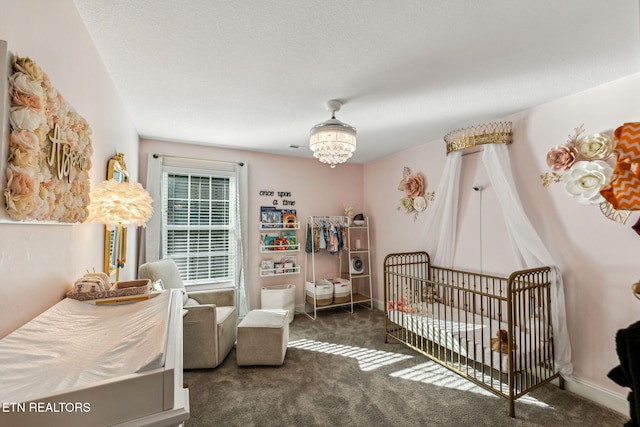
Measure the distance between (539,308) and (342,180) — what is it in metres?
3.17

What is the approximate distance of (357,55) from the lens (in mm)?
1734

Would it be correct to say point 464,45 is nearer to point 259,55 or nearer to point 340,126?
point 340,126

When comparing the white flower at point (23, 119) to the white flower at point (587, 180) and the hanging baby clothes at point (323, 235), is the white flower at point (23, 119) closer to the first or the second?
the white flower at point (587, 180)

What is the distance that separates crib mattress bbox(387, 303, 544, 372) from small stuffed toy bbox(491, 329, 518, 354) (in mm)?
33

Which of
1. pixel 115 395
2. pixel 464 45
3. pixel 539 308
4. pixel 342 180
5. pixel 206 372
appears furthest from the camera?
pixel 342 180

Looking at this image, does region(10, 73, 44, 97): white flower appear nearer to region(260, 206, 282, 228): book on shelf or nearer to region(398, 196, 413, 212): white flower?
region(260, 206, 282, 228): book on shelf

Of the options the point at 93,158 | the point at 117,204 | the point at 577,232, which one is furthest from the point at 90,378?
the point at 577,232

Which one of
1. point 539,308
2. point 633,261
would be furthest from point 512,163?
point 539,308

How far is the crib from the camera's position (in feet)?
6.71

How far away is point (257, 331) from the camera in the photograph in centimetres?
253

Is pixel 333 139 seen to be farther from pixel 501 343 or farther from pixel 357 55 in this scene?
pixel 501 343

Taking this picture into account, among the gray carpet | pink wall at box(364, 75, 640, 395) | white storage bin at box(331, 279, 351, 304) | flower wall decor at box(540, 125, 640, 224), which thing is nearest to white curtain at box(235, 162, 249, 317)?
the gray carpet

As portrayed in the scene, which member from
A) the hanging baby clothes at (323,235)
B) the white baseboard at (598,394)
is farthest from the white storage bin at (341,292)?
the white baseboard at (598,394)

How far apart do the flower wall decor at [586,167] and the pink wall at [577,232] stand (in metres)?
0.07
